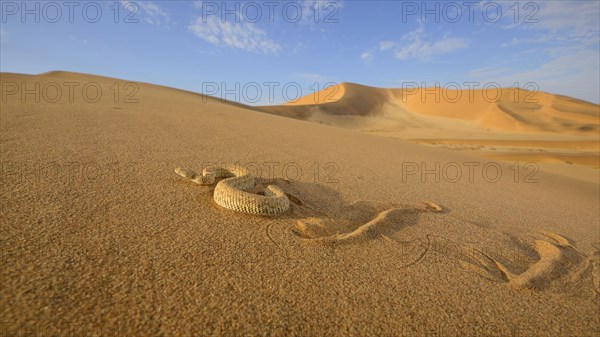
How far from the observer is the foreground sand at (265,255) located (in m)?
1.48

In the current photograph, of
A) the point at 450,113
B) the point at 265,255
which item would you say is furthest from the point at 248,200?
the point at 450,113

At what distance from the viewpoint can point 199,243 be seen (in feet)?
6.86

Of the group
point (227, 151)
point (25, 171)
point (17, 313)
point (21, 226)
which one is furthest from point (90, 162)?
point (17, 313)

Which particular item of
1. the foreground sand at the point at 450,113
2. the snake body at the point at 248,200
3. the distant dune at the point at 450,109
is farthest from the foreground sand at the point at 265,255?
the distant dune at the point at 450,109

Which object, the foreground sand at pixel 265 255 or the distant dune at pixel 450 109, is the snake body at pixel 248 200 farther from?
the distant dune at pixel 450 109

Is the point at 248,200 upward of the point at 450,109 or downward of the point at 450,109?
downward

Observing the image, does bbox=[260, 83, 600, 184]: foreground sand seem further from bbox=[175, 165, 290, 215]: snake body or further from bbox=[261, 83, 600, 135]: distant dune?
bbox=[175, 165, 290, 215]: snake body

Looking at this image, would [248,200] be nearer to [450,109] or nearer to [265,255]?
[265,255]

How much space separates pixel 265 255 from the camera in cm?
207

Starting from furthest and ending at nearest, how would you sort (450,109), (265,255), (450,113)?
(450,109) < (450,113) < (265,255)

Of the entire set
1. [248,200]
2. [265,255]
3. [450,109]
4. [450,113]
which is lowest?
[265,255]

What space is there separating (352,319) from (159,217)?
170 cm

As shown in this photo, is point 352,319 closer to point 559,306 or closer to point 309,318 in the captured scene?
point 309,318

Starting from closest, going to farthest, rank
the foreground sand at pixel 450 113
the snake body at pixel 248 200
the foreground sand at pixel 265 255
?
the foreground sand at pixel 265 255 < the snake body at pixel 248 200 < the foreground sand at pixel 450 113
